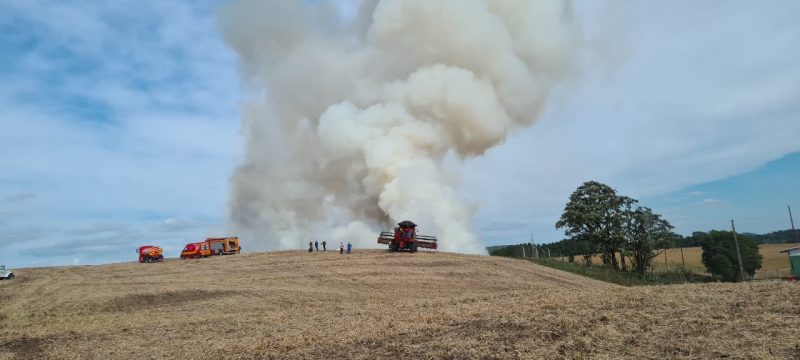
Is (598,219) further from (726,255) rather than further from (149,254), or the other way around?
(149,254)

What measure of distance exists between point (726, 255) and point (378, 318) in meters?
64.4

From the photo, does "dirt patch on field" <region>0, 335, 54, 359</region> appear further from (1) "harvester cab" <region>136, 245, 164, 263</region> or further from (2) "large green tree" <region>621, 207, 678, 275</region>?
(2) "large green tree" <region>621, 207, 678, 275</region>

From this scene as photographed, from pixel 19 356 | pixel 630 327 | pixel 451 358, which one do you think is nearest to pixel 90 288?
pixel 19 356

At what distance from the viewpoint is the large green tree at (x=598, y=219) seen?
58.8 meters

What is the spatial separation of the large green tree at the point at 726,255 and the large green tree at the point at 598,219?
51.9 ft

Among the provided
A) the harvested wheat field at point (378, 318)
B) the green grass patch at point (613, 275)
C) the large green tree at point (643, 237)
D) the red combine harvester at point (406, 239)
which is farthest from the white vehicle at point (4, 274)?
the large green tree at point (643, 237)

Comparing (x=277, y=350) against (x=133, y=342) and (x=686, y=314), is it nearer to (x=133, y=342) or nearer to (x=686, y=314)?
(x=133, y=342)

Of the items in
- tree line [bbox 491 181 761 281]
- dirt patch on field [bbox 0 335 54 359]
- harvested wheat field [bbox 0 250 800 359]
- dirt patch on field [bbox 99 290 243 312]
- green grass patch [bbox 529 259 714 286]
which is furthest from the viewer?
tree line [bbox 491 181 761 281]

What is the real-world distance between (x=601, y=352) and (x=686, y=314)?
147 inches

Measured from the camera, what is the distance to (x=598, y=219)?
5925 centimetres

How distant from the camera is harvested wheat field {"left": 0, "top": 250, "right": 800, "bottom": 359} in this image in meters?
10.0

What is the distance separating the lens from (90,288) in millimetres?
30406

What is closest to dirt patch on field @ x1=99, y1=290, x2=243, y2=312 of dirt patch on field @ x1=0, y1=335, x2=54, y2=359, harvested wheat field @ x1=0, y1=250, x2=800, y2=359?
harvested wheat field @ x1=0, y1=250, x2=800, y2=359

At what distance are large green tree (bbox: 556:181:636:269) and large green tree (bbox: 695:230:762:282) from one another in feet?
51.9
